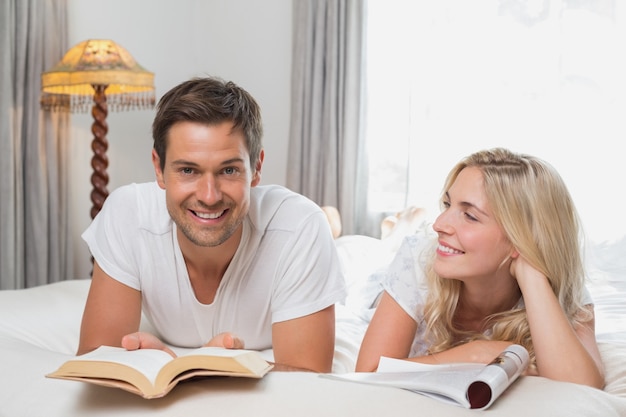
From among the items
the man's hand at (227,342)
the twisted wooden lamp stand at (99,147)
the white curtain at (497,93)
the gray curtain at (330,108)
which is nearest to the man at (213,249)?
the man's hand at (227,342)

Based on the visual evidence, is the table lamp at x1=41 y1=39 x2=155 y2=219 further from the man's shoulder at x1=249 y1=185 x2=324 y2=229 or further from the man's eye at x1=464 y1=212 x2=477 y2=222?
the man's eye at x1=464 y1=212 x2=477 y2=222

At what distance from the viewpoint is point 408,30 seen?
13.1 ft

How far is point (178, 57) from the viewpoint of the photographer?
479 cm

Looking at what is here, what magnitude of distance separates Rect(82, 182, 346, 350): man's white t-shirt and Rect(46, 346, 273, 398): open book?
648mm

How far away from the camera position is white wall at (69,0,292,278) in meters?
4.13

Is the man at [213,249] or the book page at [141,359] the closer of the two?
the book page at [141,359]

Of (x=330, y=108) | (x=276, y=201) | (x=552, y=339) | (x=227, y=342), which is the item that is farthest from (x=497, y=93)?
(x=227, y=342)

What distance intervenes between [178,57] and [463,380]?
399 cm

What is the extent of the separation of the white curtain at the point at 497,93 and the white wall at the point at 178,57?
0.74 metres

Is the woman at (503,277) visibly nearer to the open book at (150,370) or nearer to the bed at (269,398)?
the bed at (269,398)

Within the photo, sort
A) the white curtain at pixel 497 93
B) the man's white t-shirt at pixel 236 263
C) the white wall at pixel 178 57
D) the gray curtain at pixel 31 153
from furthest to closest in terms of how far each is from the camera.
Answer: the white wall at pixel 178 57
the gray curtain at pixel 31 153
the white curtain at pixel 497 93
the man's white t-shirt at pixel 236 263

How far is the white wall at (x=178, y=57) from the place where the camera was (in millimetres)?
4129

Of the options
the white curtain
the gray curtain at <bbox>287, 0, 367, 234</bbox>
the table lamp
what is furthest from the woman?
the gray curtain at <bbox>287, 0, 367, 234</bbox>

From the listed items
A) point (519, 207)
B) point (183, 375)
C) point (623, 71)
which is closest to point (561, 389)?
point (519, 207)
